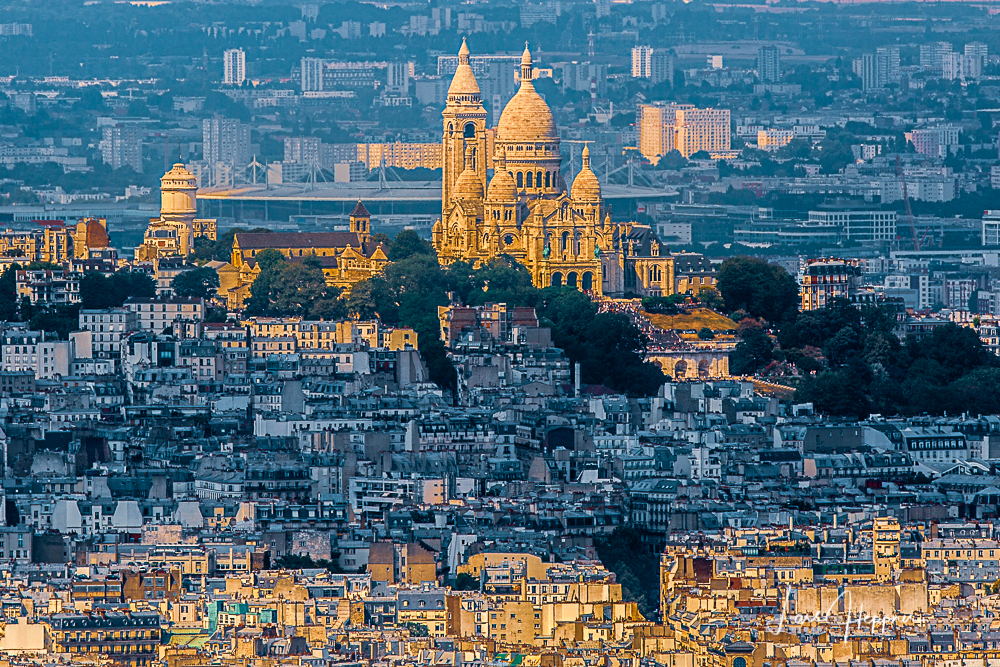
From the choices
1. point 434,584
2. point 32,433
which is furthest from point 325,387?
point 434,584

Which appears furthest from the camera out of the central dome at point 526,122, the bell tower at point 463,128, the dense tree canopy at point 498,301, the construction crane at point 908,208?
the construction crane at point 908,208

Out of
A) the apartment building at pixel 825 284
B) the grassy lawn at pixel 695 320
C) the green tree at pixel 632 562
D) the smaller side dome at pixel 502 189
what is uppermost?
the smaller side dome at pixel 502 189

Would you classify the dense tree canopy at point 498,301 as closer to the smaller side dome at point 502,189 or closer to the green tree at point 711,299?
the green tree at point 711,299

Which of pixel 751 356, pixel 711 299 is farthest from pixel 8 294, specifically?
pixel 711 299

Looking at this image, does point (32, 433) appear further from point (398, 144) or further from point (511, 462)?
point (398, 144)

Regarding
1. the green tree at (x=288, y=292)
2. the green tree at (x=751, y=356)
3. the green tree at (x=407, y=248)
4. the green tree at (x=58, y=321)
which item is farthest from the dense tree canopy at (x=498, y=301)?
the green tree at (x=58, y=321)

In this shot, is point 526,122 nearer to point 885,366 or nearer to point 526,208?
point 526,208
